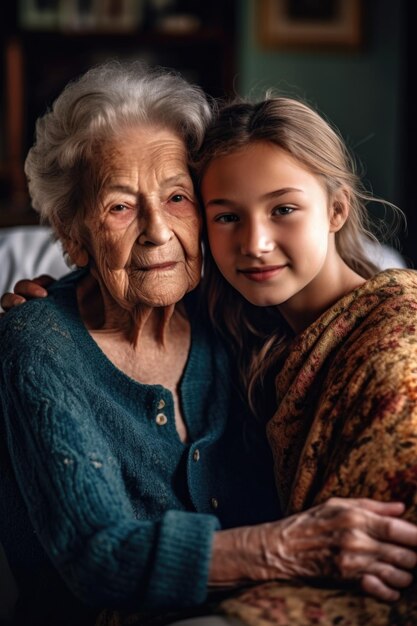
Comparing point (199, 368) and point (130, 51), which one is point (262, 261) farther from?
point (130, 51)

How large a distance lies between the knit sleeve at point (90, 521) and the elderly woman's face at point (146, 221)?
0.26 meters

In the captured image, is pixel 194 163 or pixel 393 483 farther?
pixel 194 163

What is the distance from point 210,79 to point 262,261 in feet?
11.7

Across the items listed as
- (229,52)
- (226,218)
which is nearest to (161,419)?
(226,218)

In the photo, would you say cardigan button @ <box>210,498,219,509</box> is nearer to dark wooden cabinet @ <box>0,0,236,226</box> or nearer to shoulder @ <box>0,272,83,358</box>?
shoulder @ <box>0,272,83,358</box>

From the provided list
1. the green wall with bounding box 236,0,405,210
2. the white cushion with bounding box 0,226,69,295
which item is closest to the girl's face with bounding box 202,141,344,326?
the white cushion with bounding box 0,226,69,295

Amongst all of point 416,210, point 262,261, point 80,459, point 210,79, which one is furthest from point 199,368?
point 210,79

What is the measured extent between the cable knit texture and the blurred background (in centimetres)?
304

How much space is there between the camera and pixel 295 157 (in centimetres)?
143

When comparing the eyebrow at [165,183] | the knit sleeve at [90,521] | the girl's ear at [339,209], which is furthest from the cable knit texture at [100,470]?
the girl's ear at [339,209]

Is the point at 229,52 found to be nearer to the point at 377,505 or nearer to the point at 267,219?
the point at 267,219

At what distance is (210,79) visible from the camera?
4.74m

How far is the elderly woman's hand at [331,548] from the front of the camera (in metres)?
1.12

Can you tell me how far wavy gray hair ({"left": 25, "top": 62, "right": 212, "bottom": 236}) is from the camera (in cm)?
147
